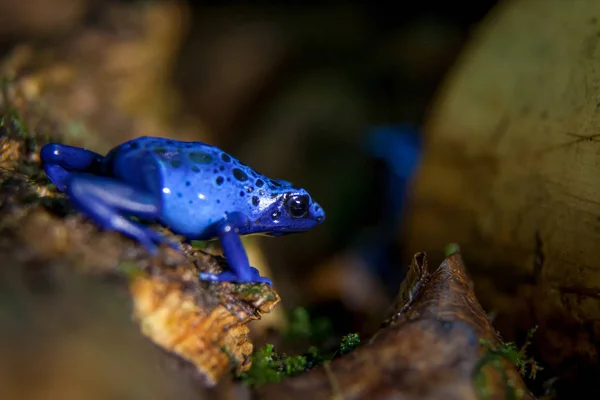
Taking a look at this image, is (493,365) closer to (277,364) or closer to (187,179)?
(277,364)

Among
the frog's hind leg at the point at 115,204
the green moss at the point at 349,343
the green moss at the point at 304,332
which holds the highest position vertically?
the frog's hind leg at the point at 115,204

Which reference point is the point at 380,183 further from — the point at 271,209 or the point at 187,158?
the point at 187,158

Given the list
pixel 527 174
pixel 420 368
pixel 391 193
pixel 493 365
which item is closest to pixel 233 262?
pixel 420 368

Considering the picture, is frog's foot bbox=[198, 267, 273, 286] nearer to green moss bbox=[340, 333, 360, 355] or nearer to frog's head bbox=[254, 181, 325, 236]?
frog's head bbox=[254, 181, 325, 236]

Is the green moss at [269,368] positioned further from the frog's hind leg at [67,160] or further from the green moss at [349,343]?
the frog's hind leg at [67,160]

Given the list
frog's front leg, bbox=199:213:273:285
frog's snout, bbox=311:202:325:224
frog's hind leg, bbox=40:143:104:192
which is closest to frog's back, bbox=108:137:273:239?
frog's front leg, bbox=199:213:273:285

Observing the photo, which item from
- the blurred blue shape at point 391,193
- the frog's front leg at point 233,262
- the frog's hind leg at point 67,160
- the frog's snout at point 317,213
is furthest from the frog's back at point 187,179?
the blurred blue shape at point 391,193

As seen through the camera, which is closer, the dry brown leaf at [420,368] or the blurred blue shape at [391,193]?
the dry brown leaf at [420,368]

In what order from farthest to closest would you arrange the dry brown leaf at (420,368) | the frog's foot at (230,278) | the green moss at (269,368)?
1. the frog's foot at (230,278)
2. the green moss at (269,368)
3. the dry brown leaf at (420,368)
